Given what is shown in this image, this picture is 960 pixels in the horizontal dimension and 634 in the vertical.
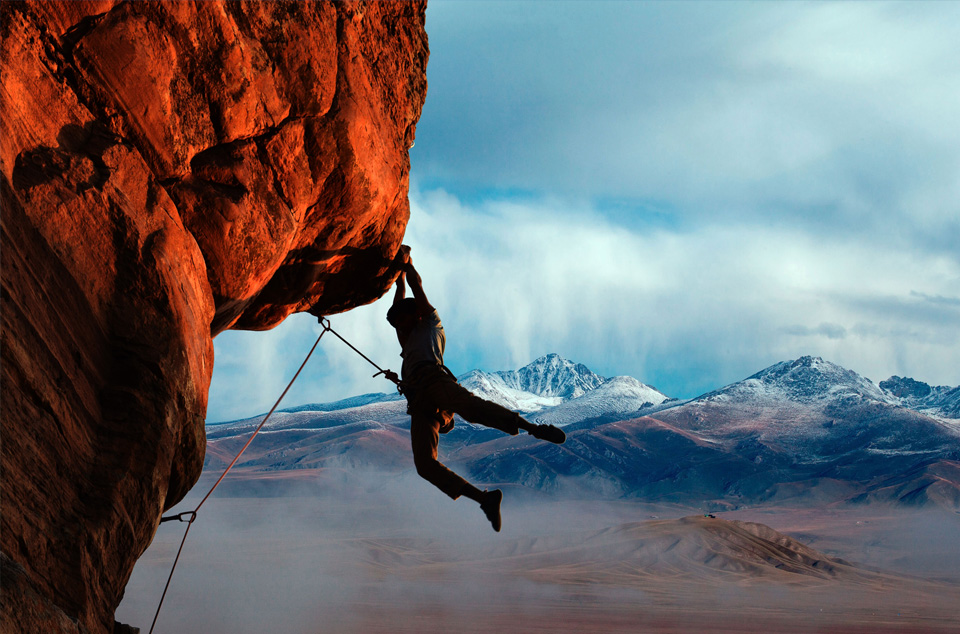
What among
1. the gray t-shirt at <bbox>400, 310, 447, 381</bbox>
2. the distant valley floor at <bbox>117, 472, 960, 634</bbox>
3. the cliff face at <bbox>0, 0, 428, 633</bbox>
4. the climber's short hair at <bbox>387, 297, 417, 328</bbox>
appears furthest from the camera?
the distant valley floor at <bbox>117, 472, 960, 634</bbox>

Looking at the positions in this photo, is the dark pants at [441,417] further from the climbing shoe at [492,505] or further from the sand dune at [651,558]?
the sand dune at [651,558]

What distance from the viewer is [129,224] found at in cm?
579

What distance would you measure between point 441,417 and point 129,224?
3.83 meters

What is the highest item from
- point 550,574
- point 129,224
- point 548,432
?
point 129,224

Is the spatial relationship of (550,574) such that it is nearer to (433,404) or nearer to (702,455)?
(433,404)

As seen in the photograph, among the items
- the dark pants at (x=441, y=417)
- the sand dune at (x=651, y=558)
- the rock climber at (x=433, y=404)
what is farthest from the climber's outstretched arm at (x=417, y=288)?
the sand dune at (x=651, y=558)

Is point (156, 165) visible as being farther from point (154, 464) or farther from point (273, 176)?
point (154, 464)

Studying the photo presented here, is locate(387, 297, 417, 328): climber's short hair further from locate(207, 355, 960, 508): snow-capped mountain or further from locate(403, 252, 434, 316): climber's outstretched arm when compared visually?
locate(207, 355, 960, 508): snow-capped mountain

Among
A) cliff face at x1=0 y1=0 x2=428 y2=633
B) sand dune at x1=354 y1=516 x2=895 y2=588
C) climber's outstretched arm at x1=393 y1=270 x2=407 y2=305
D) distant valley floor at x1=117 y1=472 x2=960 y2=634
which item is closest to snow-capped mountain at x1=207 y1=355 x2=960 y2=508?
distant valley floor at x1=117 y1=472 x2=960 y2=634

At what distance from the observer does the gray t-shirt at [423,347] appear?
852 cm

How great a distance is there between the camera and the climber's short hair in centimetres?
905

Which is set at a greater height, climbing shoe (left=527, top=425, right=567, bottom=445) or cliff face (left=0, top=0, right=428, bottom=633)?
cliff face (left=0, top=0, right=428, bottom=633)

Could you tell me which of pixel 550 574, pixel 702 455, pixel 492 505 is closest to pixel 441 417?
pixel 492 505

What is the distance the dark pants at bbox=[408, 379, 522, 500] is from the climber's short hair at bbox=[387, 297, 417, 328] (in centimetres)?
Answer: 105
